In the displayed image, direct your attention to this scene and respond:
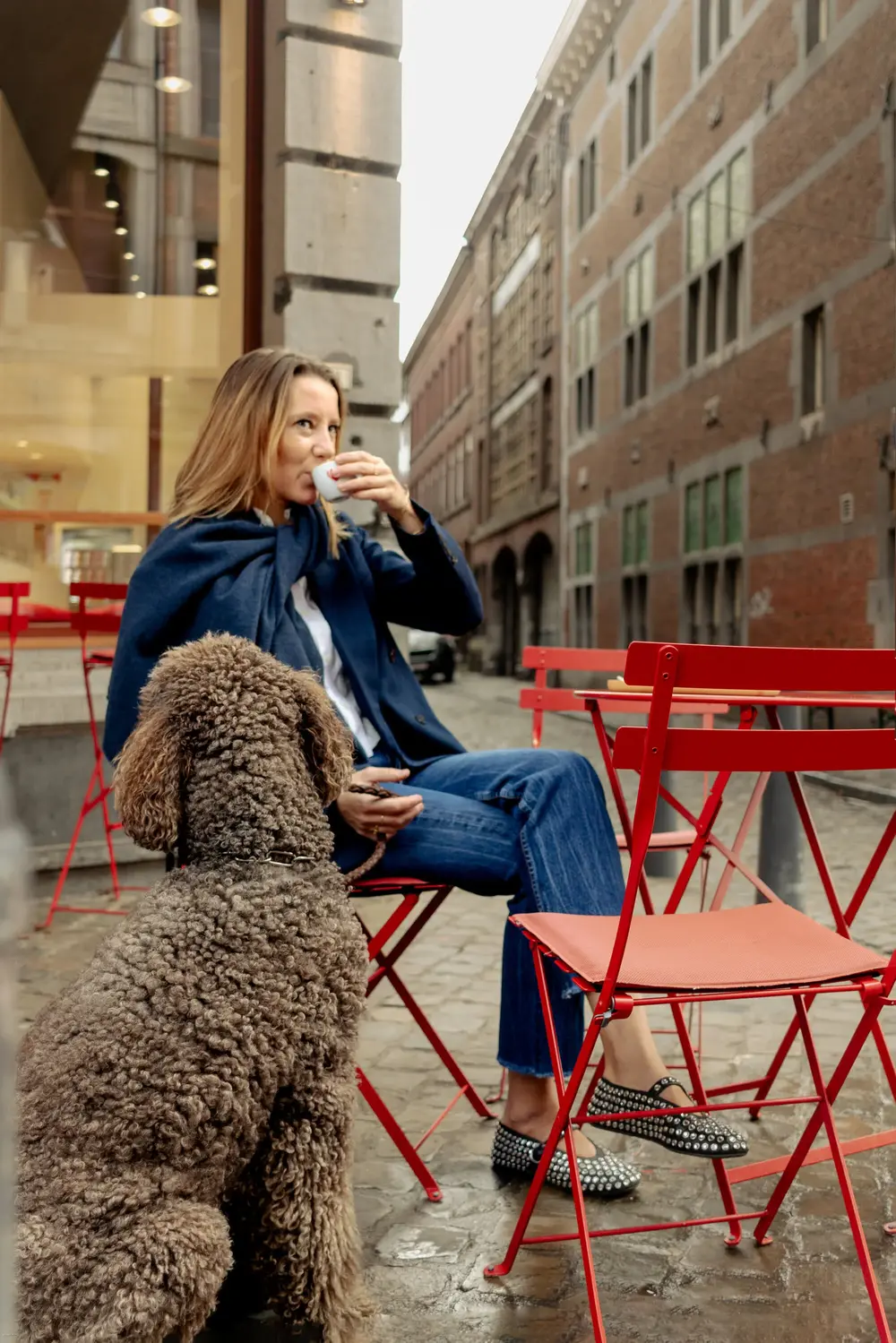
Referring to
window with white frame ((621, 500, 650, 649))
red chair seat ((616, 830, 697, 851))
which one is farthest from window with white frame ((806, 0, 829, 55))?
red chair seat ((616, 830, 697, 851))

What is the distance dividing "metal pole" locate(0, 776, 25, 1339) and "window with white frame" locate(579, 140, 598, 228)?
7.06m

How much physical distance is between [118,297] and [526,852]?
493 centimetres

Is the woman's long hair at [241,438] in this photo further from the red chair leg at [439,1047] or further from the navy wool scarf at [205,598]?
the red chair leg at [439,1047]

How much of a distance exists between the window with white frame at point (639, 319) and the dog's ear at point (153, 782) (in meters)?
5.93

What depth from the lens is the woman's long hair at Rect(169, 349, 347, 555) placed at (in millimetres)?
2594

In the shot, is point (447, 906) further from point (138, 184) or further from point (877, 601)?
point (138, 184)

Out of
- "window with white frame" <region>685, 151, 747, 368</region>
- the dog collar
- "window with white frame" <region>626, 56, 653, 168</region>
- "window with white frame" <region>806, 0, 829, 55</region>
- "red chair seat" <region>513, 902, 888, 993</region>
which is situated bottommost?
"red chair seat" <region>513, 902, 888, 993</region>

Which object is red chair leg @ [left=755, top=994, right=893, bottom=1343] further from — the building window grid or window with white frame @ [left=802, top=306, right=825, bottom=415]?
window with white frame @ [left=802, top=306, right=825, bottom=415]

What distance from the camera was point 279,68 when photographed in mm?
5789

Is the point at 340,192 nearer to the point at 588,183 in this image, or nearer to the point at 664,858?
the point at 588,183

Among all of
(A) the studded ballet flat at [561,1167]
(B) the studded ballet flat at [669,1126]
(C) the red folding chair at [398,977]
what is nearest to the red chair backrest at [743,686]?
(C) the red folding chair at [398,977]

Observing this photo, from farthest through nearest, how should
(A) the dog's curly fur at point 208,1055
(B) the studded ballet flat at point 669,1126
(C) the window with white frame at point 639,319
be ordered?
1. (C) the window with white frame at point 639,319
2. (B) the studded ballet flat at point 669,1126
3. (A) the dog's curly fur at point 208,1055

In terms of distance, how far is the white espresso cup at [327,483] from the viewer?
2473mm

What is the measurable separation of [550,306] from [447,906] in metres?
3.50
